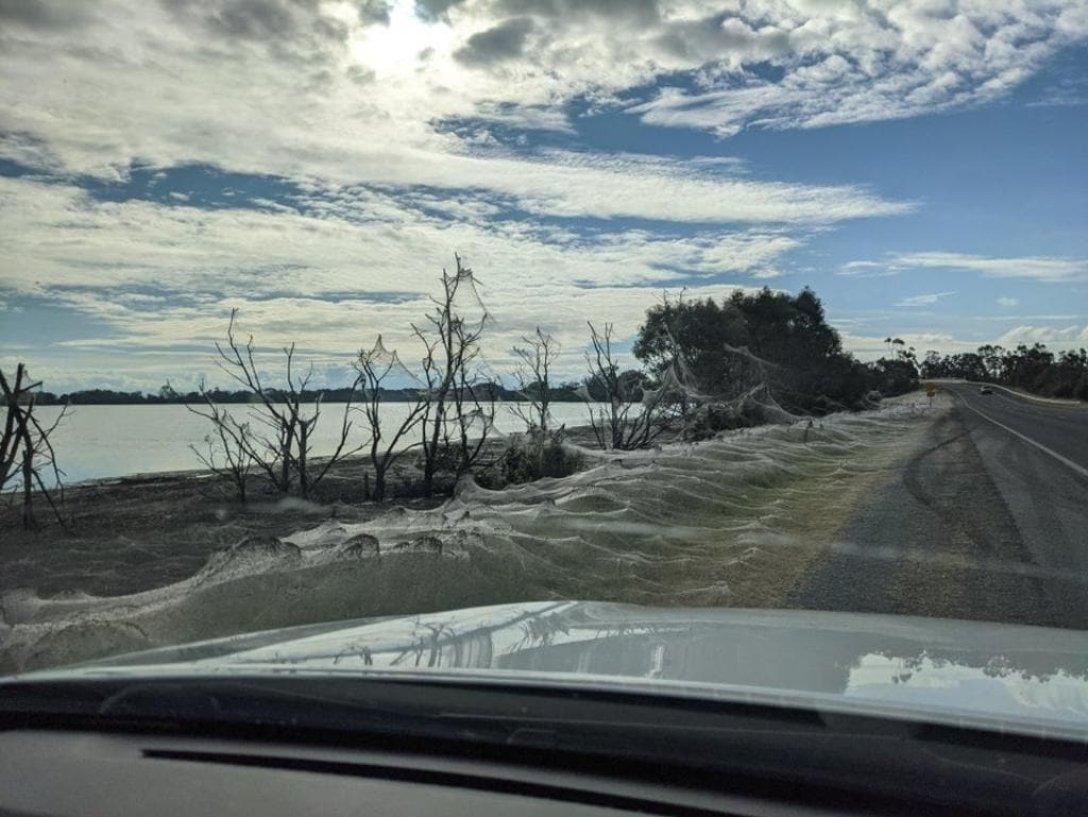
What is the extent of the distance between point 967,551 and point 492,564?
487cm

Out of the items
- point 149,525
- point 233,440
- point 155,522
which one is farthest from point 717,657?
point 233,440

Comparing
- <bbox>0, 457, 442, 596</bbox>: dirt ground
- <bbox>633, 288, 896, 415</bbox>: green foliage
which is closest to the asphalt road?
<bbox>0, 457, 442, 596</bbox>: dirt ground

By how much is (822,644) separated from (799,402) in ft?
168

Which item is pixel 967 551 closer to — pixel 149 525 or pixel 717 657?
pixel 717 657

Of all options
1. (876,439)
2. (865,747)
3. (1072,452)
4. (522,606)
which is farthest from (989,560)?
(876,439)

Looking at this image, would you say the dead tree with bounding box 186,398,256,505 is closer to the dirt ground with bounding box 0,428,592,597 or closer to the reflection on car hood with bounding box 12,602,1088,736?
the dirt ground with bounding box 0,428,592,597

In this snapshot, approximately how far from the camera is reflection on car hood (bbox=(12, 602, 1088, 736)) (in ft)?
7.82

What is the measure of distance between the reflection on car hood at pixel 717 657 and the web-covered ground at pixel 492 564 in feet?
9.55

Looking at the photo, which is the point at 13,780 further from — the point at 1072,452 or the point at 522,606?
the point at 1072,452

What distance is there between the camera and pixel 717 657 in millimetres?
3076

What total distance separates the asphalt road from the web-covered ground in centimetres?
43

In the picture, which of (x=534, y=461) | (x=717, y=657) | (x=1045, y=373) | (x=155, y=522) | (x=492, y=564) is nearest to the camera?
(x=717, y=657)

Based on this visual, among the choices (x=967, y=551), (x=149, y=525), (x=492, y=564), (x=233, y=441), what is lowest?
(x=967, y=551)

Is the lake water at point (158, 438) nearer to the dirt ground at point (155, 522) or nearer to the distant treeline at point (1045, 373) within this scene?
the dirt ground at point (155, 522)
